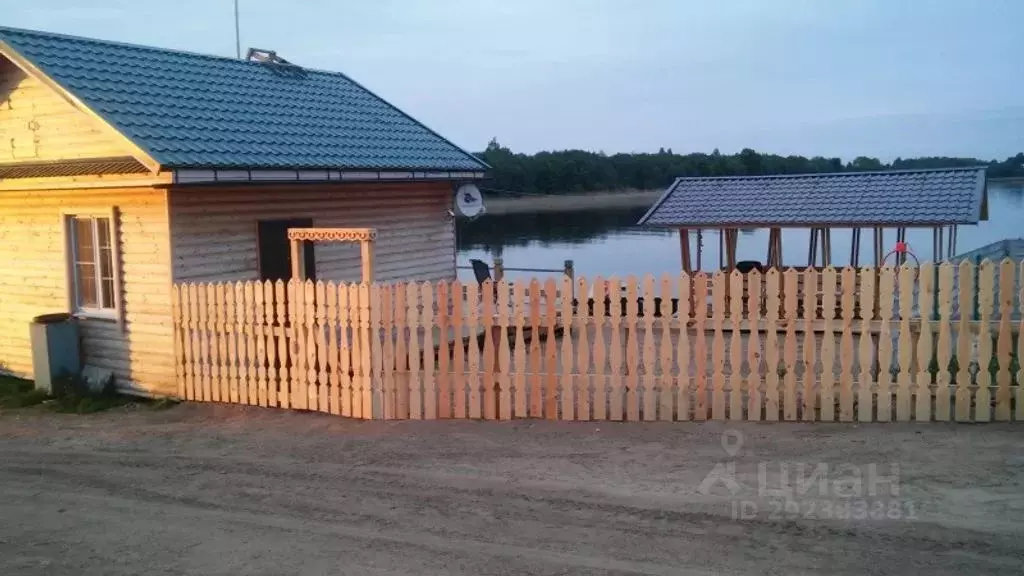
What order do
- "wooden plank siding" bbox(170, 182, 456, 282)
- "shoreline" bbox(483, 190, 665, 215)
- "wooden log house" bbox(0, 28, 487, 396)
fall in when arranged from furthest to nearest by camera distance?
"shoreline" bbox(483, 190, 665, 215), "wooden plank siding" bbox(170, 182, 456, 282), "wooden log house" bbox(0, 28, 487, 396)

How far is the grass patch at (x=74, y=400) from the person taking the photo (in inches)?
457

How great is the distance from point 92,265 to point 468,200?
19.9ft

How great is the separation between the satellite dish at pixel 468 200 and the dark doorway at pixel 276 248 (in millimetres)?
3166

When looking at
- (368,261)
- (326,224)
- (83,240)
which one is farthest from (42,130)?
(368,261)

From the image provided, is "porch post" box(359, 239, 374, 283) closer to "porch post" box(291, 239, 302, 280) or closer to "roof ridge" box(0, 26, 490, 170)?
"porch post" box(291, 239, 302, 280)

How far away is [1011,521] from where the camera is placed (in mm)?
6164

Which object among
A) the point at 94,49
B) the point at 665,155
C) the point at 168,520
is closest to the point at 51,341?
the point at 94,49

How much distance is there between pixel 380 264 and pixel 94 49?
16.8ft

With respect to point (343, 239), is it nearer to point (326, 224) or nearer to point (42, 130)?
point (326, 224)

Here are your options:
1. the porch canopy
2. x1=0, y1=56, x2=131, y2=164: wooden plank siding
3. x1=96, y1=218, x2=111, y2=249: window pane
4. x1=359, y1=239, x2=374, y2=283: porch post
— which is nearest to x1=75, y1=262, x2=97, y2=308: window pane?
x1=96, y1=218, x2=111, y2=249: window pane

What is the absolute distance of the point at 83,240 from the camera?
1267 centimetres

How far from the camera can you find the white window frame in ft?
39.0

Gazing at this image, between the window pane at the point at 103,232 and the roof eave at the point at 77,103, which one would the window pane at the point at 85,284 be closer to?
the window pane at the point at 103,232

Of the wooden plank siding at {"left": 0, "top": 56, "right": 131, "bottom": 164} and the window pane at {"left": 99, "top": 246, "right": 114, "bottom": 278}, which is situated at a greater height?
the wooden plank siding at {"left": 0, "top": 56, "right": 131, "bottom": 164}
